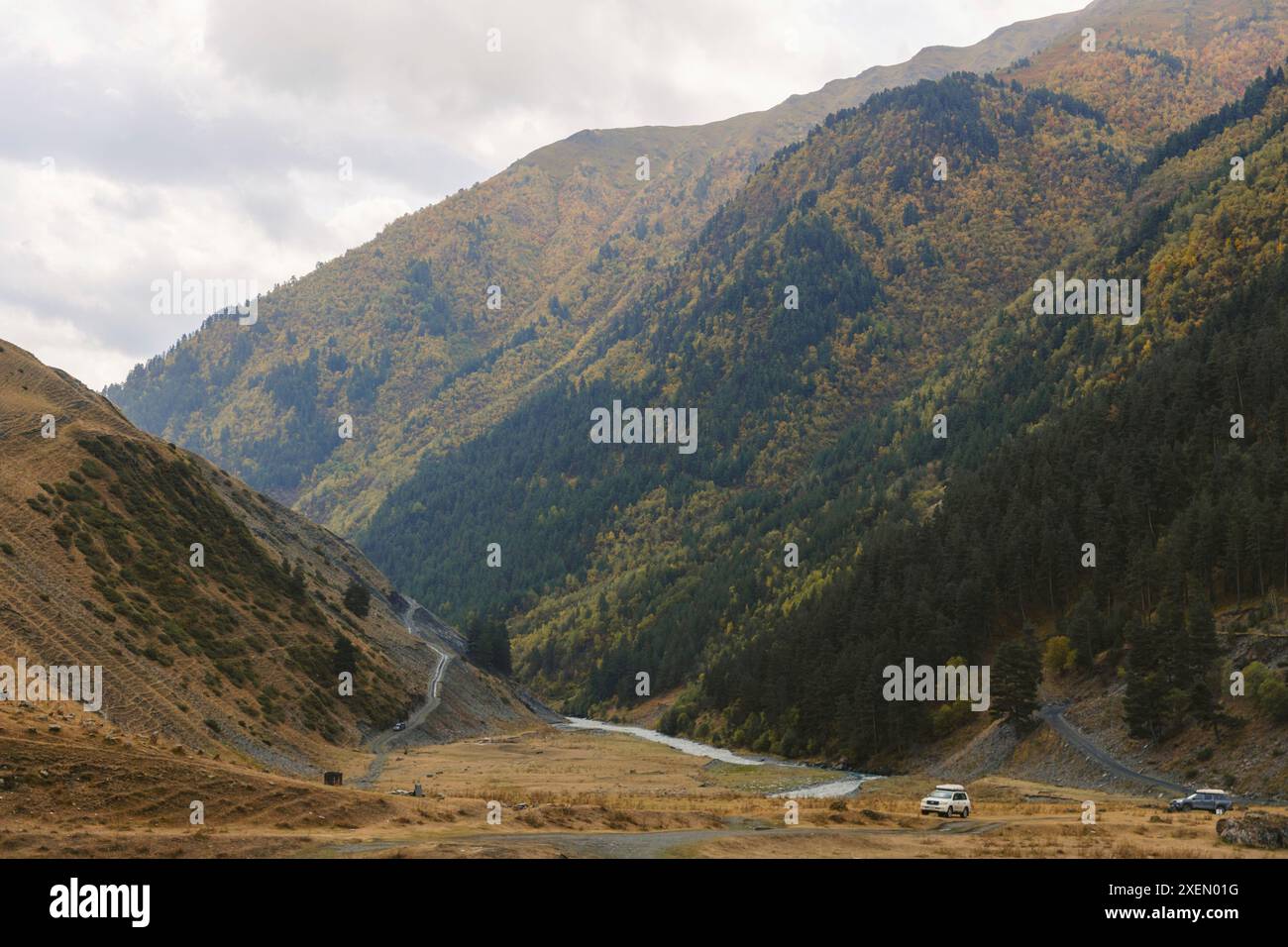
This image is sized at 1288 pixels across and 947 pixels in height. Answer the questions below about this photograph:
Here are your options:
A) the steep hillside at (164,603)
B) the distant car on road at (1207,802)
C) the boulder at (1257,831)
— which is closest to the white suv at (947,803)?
the distant car on road at (1207,802)

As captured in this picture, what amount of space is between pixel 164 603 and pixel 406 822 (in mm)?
61418

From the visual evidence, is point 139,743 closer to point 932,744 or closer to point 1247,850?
point 1247,850

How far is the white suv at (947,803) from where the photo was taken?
191 feet

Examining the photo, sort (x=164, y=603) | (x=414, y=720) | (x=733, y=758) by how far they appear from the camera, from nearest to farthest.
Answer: (x=164, y=603) → (x=414, y=720) → (x=733, y=758)

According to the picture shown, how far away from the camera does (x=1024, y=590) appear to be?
13025 cm

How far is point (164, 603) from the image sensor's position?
315ft

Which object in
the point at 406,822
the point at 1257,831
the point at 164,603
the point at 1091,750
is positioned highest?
A: the point at 164,603

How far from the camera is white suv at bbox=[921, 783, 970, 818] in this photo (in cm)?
5822

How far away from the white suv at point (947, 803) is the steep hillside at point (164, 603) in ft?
155

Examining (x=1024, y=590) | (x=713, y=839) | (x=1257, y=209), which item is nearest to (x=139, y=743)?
(x=713, y=839)

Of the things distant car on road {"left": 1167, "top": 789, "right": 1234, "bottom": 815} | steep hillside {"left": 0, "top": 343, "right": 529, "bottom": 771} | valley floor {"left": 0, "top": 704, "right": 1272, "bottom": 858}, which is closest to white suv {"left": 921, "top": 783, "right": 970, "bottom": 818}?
valley floor {"left": 0, "top": 704, "right": 1272, "bottom": 858}

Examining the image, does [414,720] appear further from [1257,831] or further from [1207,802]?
[1257,831]

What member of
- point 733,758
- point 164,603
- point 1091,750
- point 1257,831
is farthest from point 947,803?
point 733,758
